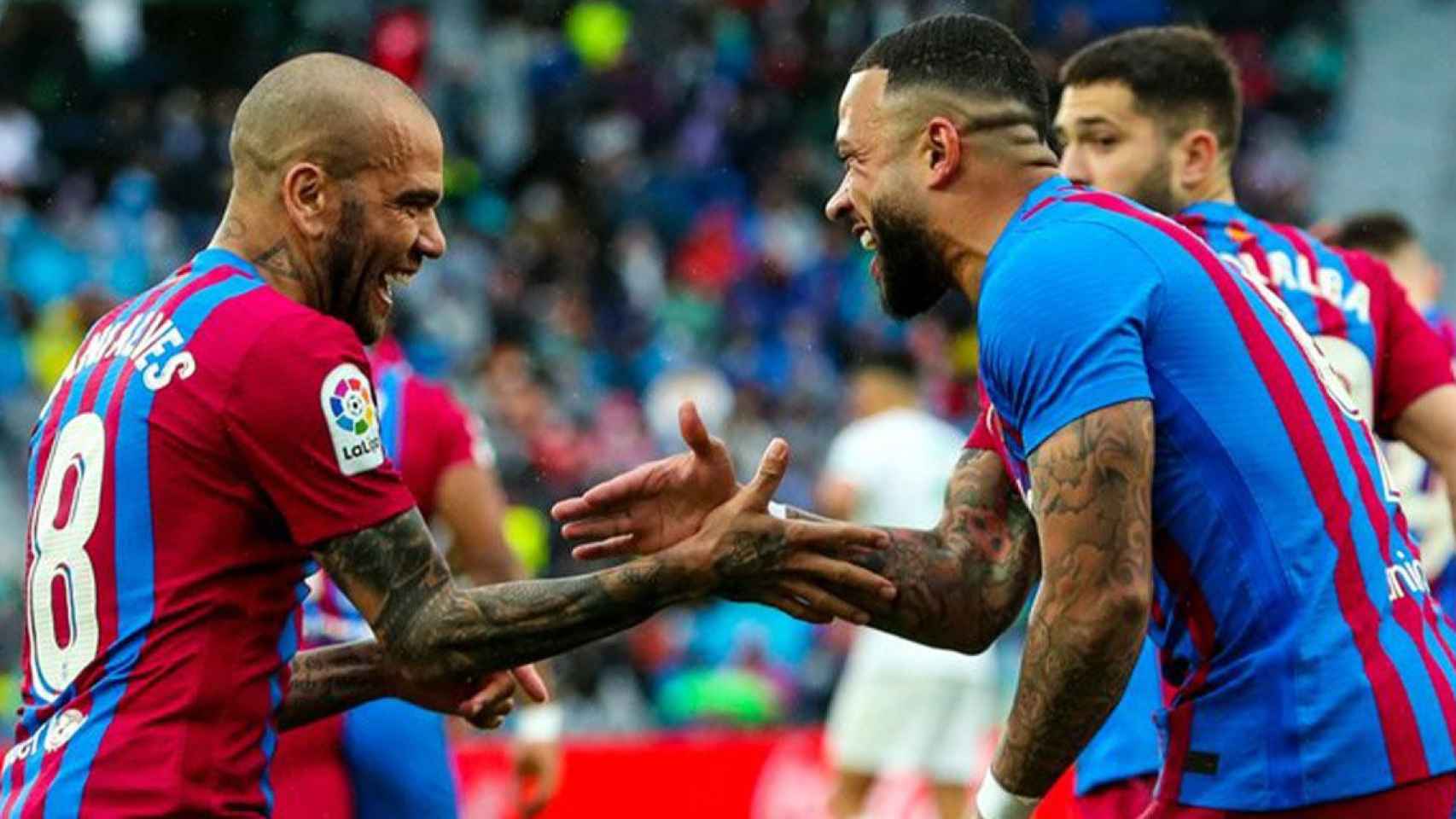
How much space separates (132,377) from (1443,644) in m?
2.38

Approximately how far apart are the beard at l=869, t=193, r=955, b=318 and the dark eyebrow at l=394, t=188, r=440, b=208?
84 centimetres

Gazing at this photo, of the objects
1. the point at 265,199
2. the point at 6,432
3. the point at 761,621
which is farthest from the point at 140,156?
the point at 265,199

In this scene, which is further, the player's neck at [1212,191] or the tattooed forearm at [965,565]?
the player's neck at [1212,191]

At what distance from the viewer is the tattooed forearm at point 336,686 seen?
4746 mm

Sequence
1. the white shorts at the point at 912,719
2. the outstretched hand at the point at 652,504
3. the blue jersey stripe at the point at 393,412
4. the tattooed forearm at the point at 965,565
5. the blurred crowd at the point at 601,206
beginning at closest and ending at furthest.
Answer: the outstretched hand at the point at 652,504, the tattooed forearm at the point at 965,565, the blue jersey stripe at the point at 393,412, the white shorts at the point at 912,719, the blurred crowd at the point at 601,206

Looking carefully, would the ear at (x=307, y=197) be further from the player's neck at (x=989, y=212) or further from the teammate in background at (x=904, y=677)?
the teammate in background at (x=904, y=677)

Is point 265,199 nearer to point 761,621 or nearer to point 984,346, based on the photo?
point 984,346

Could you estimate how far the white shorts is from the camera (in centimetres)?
1115

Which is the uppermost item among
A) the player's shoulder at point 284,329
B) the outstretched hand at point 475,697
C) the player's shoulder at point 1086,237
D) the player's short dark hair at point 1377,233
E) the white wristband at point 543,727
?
the player's shoulder at point 284,329

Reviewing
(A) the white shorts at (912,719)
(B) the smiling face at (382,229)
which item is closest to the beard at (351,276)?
(B) the smiling face at (382,229)

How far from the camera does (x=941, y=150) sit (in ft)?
14.9

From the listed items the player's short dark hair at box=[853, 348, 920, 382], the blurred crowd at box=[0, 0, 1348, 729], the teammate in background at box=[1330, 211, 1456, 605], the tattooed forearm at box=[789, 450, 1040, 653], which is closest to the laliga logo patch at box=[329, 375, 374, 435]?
the tattooed forearm at box=[789, 450, 1040, 653]

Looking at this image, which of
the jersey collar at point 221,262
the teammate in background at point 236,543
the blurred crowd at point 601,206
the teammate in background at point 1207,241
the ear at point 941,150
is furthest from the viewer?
the blurred crowd at point 601,206

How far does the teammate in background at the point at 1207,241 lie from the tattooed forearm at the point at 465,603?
168 cm
